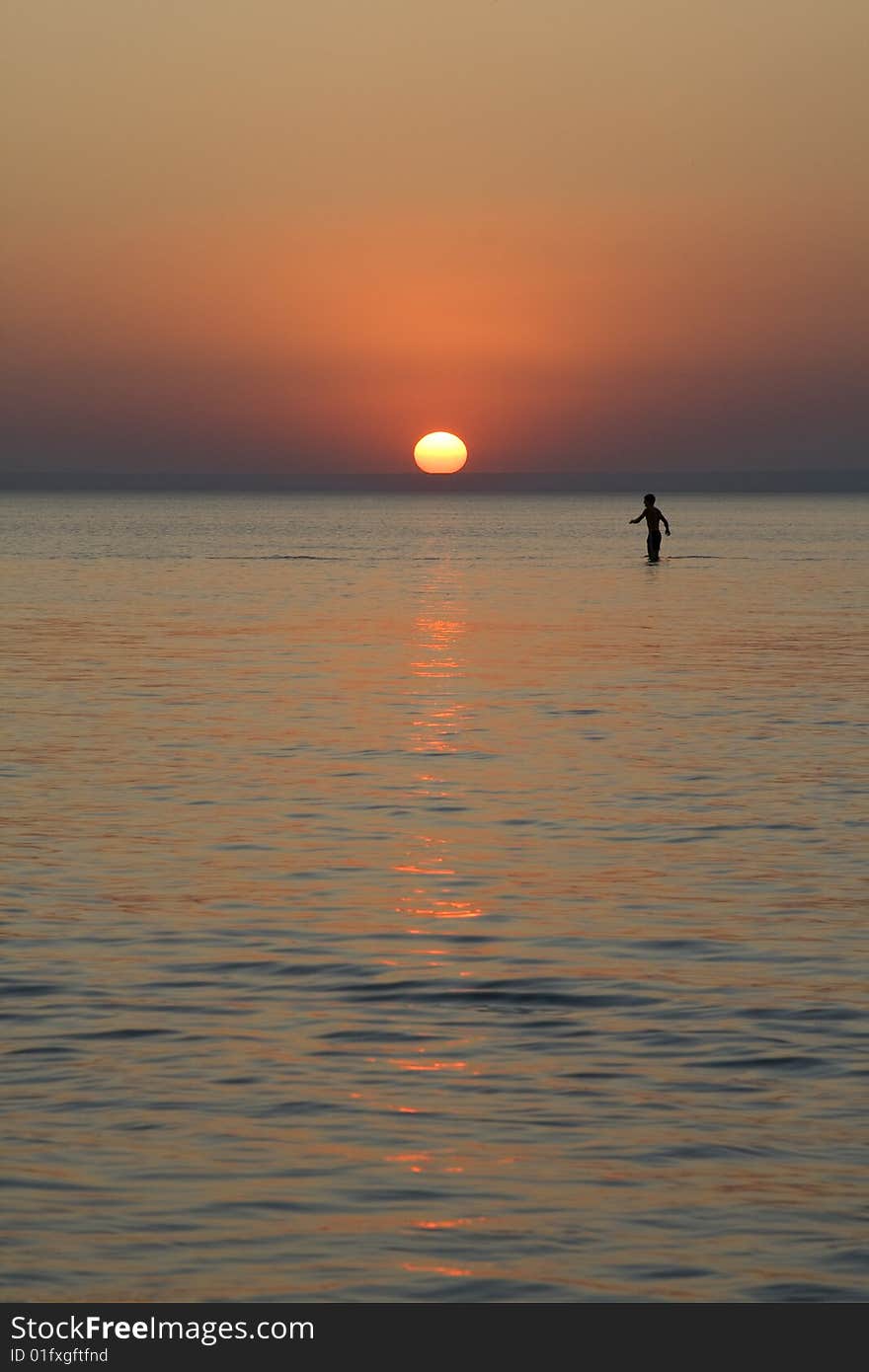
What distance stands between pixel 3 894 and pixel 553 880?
3762 millimetres

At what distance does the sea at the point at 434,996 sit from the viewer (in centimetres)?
780

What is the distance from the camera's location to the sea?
7797 mm

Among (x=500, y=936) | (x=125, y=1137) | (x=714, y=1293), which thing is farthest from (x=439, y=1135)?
(x=500, y=936)

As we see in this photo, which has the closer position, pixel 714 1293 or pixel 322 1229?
pixel 714 1293

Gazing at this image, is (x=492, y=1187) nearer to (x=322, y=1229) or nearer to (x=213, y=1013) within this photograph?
(x=322, y=1229)

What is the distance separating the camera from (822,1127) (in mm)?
9148

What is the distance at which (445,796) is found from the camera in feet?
62.4

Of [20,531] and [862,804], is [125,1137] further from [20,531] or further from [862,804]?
[20,531]

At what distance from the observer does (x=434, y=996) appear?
1154 centimetres

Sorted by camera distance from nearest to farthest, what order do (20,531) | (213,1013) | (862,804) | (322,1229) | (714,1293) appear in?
(714,1293), (322,1229), (213,1013), (862,804), (20,531)

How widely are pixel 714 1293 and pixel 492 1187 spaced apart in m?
1.27

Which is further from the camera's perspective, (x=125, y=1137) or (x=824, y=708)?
(x=824, y=708)

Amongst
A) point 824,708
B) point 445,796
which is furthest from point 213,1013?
point 824,708

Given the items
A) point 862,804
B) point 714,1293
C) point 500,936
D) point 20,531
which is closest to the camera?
point 714,1293
